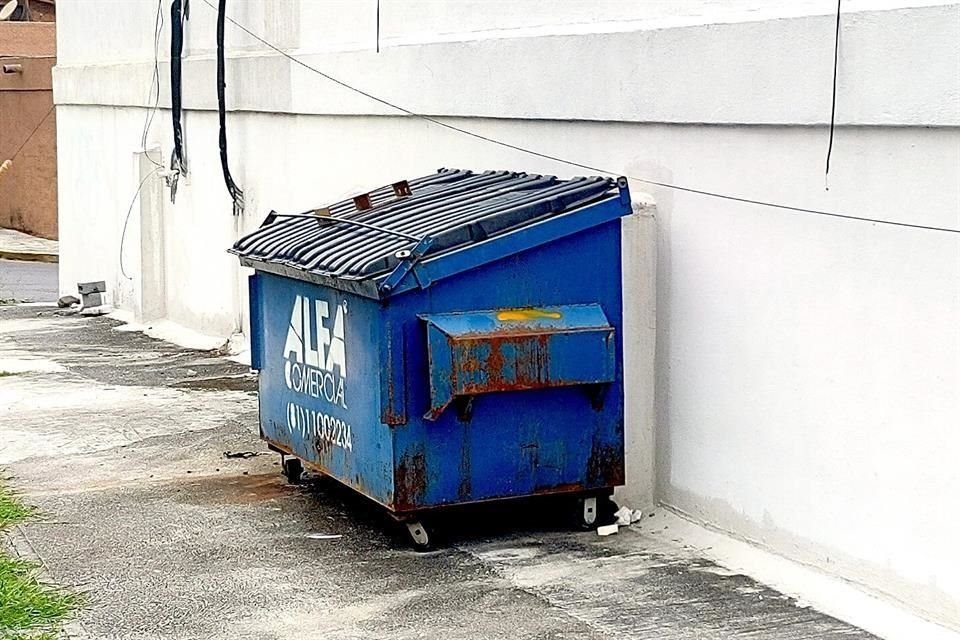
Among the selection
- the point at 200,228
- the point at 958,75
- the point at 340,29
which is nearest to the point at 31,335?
the point at 200,228

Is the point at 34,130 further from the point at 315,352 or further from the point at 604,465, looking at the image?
the point at 604,465

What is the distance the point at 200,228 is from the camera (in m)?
13.8

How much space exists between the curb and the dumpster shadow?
19055mm

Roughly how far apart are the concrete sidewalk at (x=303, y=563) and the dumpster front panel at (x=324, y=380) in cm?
33

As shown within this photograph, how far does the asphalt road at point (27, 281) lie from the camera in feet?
65.6

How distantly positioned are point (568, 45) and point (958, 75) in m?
2.80

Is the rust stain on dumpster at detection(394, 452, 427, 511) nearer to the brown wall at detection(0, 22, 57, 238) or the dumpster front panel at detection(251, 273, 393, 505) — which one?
the dumpster front panel at detection(251, 273, 393, 505)

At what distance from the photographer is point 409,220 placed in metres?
7.08

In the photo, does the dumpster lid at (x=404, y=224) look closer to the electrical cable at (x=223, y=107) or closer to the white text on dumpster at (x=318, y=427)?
the white text on dumpster at (x=318, y=427)

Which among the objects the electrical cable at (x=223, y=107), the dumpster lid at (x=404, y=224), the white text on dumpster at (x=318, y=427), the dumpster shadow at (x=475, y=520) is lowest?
the dumpster shadow at (x=475, y=520)

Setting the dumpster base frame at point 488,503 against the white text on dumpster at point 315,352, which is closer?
the dumpster base frame at point 488,503

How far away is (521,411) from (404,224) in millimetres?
1038

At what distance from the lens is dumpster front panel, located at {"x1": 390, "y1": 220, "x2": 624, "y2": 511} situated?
21.4ft

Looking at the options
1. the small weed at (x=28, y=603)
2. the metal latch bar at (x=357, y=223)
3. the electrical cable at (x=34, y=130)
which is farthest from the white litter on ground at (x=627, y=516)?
the electrical cable at (x=34, y=130)
